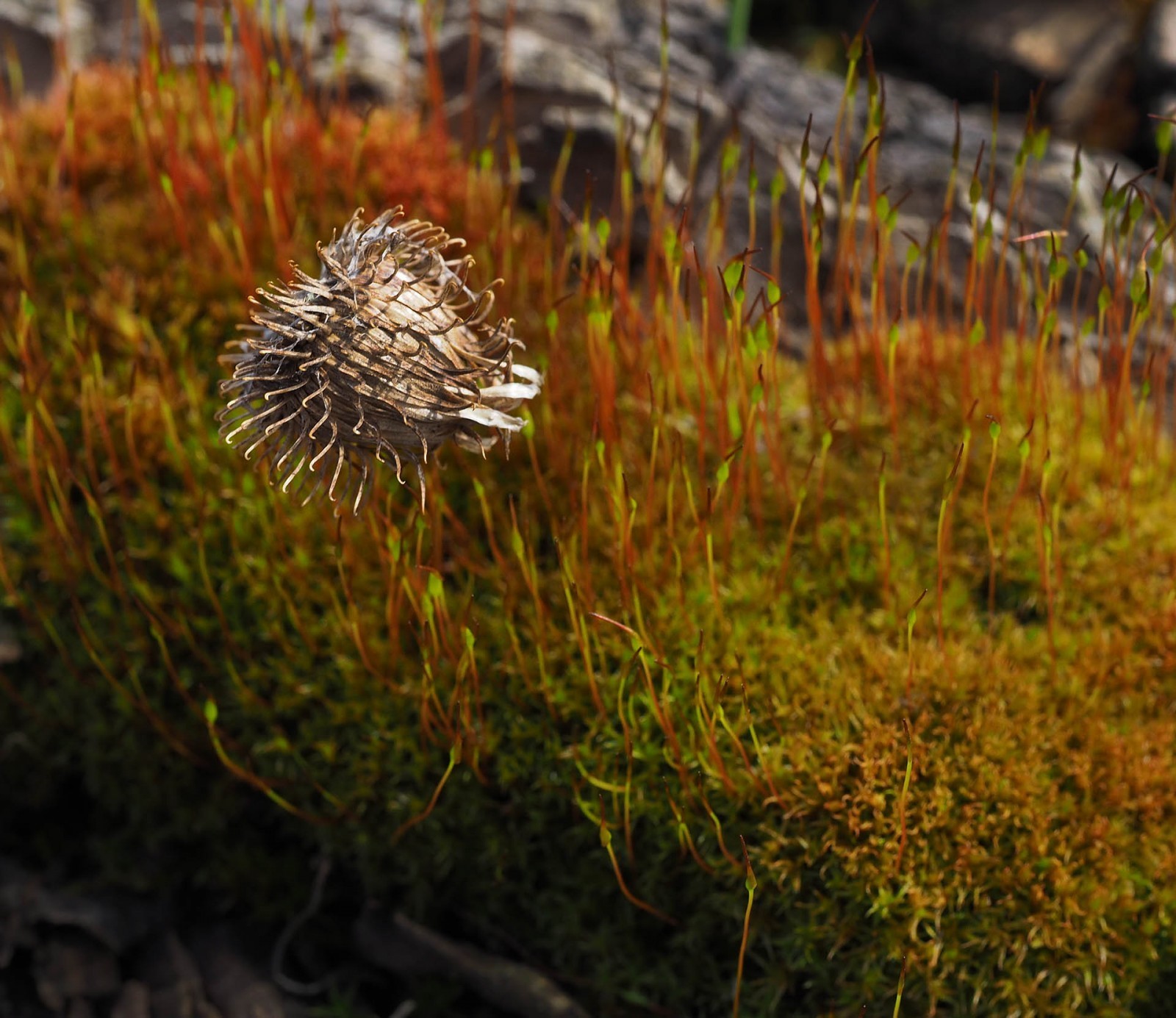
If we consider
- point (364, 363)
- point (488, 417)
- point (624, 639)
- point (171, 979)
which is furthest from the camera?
point (171, 979)

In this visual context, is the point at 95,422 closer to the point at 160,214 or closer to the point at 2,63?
the point at 160,214

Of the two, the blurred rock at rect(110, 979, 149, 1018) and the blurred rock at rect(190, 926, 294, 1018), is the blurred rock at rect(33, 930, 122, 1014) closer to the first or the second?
the blurred rock at rect(110, 979, 149, 1018)

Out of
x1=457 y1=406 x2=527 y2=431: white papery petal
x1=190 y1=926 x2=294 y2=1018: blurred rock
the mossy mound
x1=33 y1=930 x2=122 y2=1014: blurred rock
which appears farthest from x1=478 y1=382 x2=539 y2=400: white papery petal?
x1=33 y1=930 x2=122 y2=1014: blurred rock

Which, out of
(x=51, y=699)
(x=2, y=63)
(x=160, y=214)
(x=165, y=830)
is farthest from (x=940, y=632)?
(x=2, y=63)

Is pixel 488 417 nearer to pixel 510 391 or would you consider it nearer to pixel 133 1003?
pixel 510 391

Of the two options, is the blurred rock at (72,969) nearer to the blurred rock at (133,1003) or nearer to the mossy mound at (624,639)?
the blurred rock at (133,1003)

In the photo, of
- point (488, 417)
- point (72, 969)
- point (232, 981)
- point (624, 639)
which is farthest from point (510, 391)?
point (72, 969)
